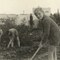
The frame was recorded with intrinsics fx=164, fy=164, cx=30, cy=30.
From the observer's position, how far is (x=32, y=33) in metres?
1.58

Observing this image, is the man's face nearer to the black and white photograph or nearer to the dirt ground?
the black and white photograph

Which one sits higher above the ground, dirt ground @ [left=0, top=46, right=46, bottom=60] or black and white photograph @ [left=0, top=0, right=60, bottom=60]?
black and white photograph @ [left=0, top=0, right=60, bottom=60]

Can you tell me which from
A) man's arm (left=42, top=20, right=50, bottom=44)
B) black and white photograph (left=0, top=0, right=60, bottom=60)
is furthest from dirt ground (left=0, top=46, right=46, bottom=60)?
man's arm (left=42, top=20, right=50, bottom=44)

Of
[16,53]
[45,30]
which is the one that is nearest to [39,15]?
[45,30]

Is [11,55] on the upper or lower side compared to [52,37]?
lower

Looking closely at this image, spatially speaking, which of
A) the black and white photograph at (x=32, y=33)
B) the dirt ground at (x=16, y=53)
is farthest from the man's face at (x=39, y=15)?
the dirt ground at (x=16, y=53)

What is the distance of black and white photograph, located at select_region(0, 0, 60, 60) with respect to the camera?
155 cm

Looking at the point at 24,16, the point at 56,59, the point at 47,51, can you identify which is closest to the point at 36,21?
the point at 24,16

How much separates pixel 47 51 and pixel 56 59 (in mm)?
111

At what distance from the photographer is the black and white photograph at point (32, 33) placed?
155 centimetres

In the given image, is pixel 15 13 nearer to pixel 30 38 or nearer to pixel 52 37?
pixel 30 38

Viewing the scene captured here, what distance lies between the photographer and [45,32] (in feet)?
5.15

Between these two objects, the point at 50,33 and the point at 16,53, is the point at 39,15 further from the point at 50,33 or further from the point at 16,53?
the point at 16,53

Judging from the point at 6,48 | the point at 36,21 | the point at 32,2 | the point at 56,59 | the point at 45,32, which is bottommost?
the point at 56,59
